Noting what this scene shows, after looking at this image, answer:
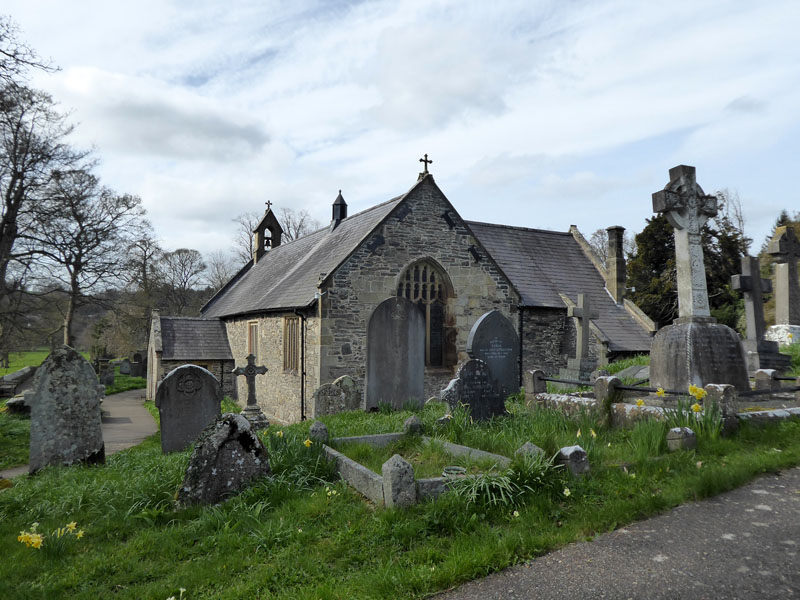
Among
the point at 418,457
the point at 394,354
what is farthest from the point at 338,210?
the point at 418,457

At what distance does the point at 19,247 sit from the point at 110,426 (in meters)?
9.13

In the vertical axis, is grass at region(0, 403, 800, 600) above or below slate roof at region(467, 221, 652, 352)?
below

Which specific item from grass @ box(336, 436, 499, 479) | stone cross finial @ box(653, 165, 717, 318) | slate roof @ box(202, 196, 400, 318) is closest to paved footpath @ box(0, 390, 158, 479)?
slate roof @ box(202, 196, 400, 318)

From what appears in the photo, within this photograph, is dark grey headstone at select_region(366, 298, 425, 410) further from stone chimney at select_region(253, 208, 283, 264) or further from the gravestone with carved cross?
stone chimney at select_region(253, 208, 283, 264)

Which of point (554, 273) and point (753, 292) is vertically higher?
point (554, 273)

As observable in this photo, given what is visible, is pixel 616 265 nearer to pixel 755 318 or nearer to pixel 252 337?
pixel 755 318

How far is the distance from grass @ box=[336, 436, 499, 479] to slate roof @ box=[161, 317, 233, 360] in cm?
1492

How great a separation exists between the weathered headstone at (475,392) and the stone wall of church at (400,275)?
5620 mm

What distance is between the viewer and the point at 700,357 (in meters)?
8.25

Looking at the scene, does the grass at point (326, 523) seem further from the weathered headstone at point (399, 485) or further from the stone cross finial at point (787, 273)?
the stone cross finial at point (787, 273)

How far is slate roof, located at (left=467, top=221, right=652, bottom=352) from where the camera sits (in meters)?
18.5

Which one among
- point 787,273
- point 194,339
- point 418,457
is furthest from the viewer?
point 194,339

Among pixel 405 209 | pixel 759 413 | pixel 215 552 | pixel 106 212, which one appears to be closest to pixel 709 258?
pixel 405 209

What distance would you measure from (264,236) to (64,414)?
73.0ft
